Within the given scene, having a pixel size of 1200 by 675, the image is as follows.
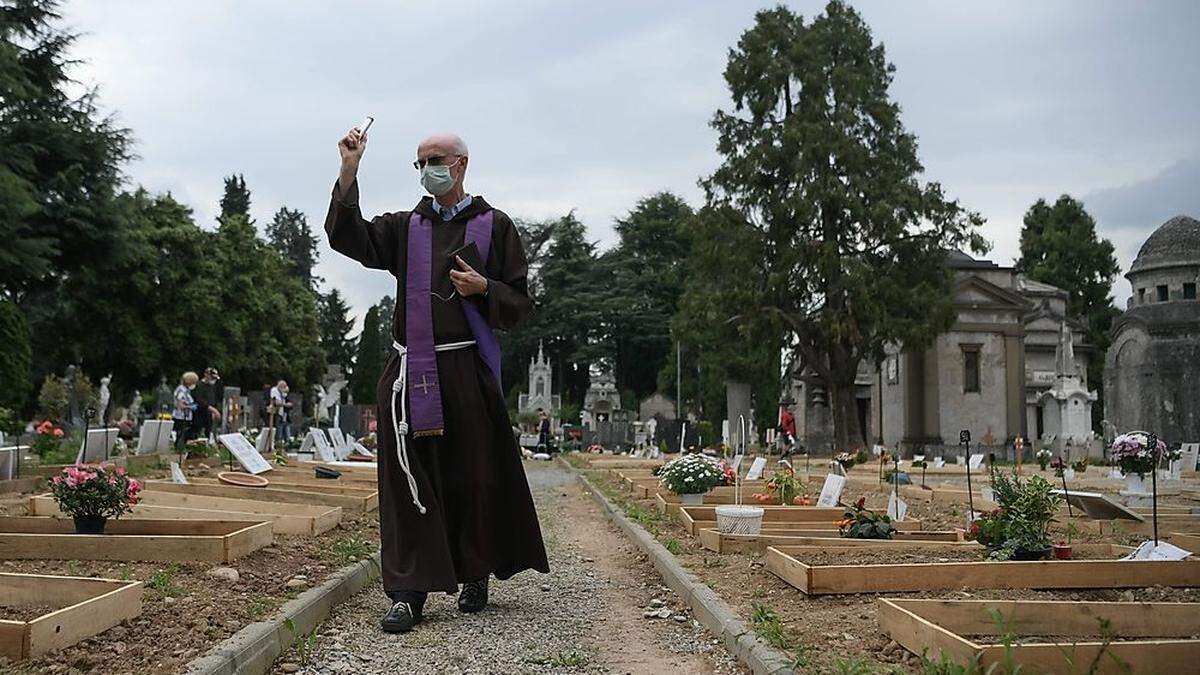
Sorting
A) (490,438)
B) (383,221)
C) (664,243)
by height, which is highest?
(664,243)

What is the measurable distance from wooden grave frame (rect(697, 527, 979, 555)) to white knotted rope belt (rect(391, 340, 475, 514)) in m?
2.75

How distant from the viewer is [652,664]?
4.91 meters

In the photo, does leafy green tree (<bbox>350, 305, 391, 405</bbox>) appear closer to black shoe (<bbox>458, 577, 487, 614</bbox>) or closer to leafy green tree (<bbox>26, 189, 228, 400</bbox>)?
leafy green tree (<bbox>26, 189, 228, 400</bbox>)

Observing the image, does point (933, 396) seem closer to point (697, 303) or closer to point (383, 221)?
point (697, 303)

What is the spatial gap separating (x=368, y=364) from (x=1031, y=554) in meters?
73.7

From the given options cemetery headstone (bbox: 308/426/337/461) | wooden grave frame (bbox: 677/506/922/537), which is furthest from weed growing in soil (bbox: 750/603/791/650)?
cemetery headstone (bbox: 308/426/337/461)

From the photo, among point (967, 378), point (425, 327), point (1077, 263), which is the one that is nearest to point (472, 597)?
point (425, 327)

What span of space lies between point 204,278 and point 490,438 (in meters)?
42.0

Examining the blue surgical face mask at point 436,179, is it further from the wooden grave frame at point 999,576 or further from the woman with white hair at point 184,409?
the woman with white hair at point 184,409

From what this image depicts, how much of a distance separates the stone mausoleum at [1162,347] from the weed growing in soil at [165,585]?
81.9 ft

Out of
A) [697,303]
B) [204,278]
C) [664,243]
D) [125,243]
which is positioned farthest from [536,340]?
[125,243]

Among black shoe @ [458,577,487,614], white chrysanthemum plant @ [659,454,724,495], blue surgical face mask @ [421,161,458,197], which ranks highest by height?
blue surgical face mask @ [421,161,458,197]

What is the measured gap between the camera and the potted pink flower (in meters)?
7.12

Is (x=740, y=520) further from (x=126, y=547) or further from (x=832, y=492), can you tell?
(x=126, y=547)
